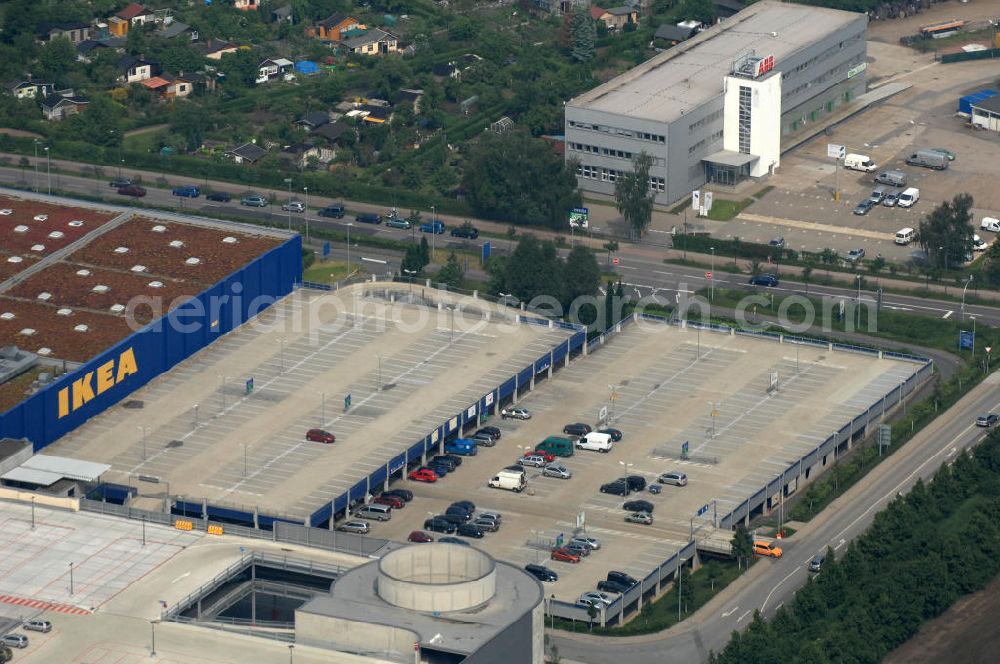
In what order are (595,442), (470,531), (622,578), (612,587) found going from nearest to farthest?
(612,587), (622,578), (470,531), (595,442)

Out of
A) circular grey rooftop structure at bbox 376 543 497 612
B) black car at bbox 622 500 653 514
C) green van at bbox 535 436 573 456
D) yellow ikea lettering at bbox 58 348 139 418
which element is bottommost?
green van at bbox 535 436 573 456

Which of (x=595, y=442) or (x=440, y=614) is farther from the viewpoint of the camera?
(x=595, y=442)

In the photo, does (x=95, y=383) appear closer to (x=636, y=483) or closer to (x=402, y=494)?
(x=402, y=494)

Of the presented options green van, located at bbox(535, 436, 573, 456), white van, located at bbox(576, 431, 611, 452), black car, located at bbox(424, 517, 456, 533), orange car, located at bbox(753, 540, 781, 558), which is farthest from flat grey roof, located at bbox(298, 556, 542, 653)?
white van, located at bbox(576, 431, 611, 452)

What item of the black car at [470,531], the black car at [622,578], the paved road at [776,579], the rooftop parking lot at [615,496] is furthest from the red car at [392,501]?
the paved road at [776,579]

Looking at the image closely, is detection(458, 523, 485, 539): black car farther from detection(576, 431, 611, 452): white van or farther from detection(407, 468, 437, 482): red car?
detection(576, 431, 611, 452): white van

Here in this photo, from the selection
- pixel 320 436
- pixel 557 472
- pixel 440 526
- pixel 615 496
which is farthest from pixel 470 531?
pixel 320 436
